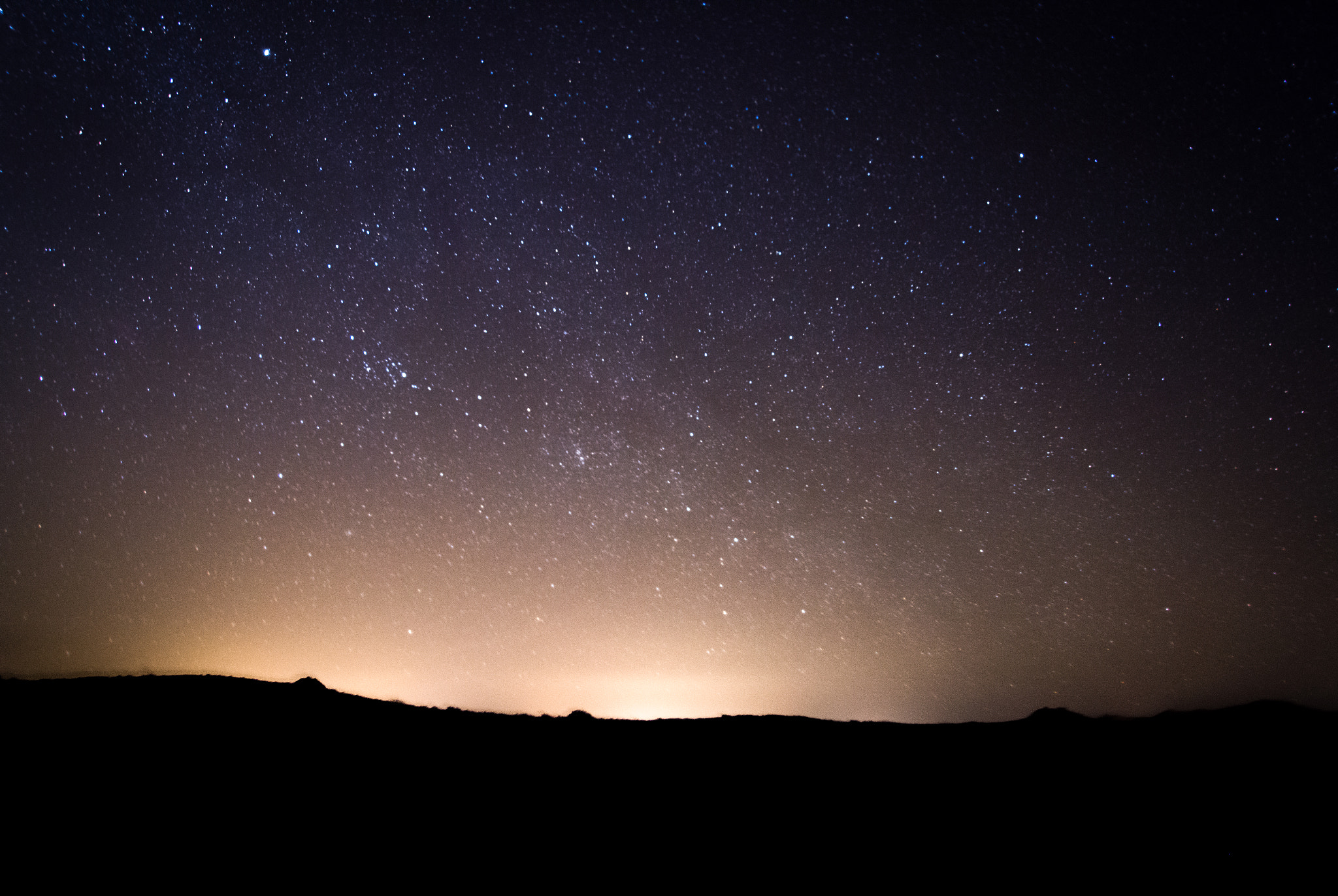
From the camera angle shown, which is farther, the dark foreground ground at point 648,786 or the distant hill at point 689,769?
the distant hill at point 689,769

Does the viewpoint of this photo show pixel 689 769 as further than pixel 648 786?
Yes

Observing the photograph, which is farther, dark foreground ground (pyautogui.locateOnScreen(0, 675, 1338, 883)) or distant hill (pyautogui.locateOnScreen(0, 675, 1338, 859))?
distant hill (pyautogui.locateOnScreen(0, 675, 1338, 859))

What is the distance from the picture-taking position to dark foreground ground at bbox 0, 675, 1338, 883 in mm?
4398

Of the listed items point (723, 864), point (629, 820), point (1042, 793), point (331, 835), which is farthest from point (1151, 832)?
point (331, 835)

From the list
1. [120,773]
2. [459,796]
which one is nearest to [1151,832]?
[459,796]

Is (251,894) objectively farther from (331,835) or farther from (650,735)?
(650,735)

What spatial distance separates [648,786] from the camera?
5.58 m

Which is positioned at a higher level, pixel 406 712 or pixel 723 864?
pixel 406 712

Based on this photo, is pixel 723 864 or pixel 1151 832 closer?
pixel 723 864

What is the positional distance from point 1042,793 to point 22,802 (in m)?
8.97

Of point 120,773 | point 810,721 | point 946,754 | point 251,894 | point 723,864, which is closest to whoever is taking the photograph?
point 251,894

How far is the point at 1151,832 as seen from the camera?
4918mm

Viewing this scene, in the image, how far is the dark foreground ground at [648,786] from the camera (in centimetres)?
440

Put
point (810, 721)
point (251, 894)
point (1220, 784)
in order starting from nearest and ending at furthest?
point (251, 894)
point (1220, 784)
point (810, 721)
